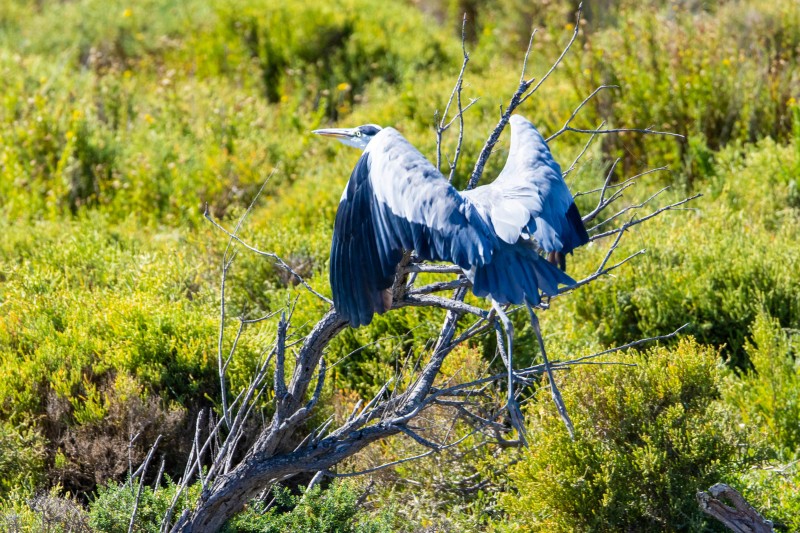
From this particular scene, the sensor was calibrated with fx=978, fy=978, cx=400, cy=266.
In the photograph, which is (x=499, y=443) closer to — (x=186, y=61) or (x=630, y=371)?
(x=630, y=371)

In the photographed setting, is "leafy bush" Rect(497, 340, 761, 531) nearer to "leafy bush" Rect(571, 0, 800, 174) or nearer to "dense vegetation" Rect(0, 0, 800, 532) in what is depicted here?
"dense vegetation" Rect(0, 0, 800, 532)

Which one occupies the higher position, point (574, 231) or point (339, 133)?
point (339, 133)

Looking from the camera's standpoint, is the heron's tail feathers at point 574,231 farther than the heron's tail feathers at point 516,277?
Yes

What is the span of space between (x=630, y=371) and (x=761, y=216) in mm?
2691

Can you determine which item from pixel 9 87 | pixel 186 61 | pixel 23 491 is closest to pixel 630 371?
pixel 23 491

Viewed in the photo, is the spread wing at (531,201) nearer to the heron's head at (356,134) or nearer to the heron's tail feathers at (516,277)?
the heron's tail feathers at (516,277)

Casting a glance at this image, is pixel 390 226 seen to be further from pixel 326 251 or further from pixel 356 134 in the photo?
pixel 326 251

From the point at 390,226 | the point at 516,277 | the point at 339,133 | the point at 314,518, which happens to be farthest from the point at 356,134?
the point at 314,518

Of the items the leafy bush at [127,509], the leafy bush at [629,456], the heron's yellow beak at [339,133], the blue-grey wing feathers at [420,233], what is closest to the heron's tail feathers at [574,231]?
the blue-grey wing feathers at [420,233]

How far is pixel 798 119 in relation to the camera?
6340 mm

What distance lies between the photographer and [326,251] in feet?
19.0

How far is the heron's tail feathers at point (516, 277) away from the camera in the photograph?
2896 millimetres

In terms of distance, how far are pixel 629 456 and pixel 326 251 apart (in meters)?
2.58

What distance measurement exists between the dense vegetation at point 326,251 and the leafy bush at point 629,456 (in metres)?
0.01
